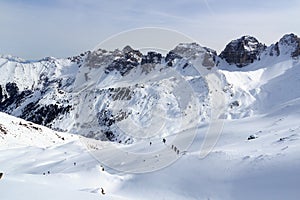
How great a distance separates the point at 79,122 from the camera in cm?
16338

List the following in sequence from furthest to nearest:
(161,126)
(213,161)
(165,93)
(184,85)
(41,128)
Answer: (184,85), (165,93), (161,126), (41,128), (213,161)

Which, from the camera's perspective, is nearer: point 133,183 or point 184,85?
point 133,183

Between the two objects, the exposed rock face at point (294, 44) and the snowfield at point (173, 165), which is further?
the exposed rock face at point (294, 44)

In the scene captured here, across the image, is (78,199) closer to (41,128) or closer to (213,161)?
(213,161)

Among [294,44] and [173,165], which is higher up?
[294,44]

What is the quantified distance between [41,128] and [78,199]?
246 ft

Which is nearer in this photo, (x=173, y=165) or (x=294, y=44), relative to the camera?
(x=173, y=165)

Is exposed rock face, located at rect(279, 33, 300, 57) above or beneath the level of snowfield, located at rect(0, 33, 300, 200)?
above

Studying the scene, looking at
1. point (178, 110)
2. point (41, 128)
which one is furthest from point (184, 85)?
point (41, 128)

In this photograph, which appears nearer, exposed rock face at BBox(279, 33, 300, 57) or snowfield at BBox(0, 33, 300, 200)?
snowfield at BBox(0, 33, 300, 200)

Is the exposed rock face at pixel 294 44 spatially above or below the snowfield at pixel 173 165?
above

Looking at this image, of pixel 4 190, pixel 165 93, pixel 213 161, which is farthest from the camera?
pixel 165 93

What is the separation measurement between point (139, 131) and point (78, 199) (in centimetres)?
11953

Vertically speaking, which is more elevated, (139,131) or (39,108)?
(39,108)
